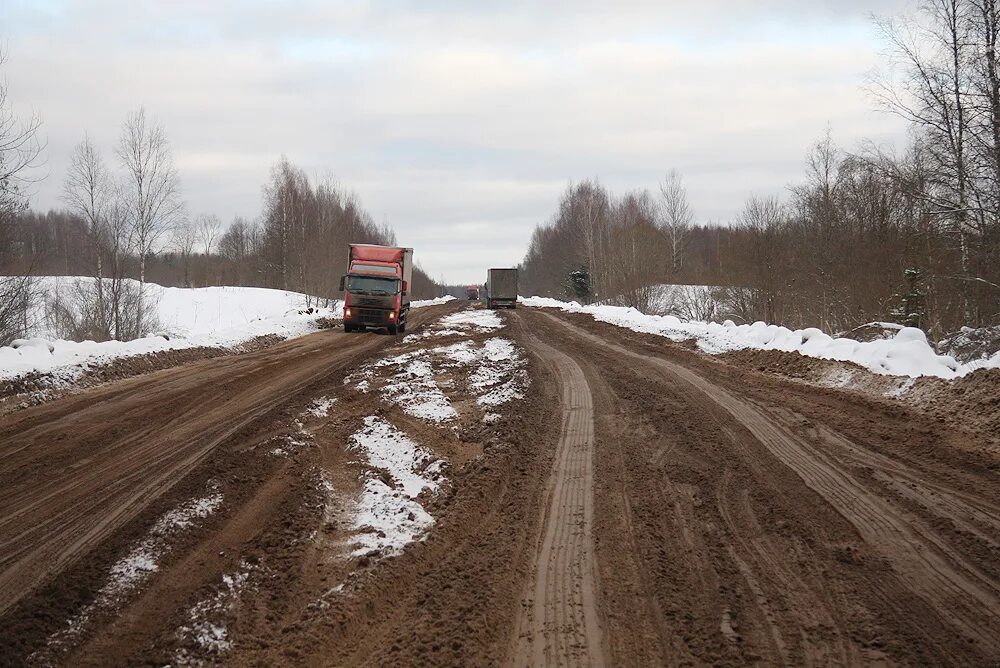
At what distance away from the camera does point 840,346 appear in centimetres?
1323

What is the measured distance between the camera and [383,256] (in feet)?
92.5

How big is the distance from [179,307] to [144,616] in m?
53.3

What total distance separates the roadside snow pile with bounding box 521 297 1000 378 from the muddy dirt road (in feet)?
5.81

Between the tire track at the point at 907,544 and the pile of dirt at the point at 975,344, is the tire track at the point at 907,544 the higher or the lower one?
the lower one

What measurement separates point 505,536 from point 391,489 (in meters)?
1.68

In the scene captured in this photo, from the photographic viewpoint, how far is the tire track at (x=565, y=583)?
330 cm

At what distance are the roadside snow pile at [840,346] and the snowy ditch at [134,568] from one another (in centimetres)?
1058

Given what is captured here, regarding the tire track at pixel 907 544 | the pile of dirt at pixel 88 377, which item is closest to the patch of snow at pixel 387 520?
the tire track at pixel 907 544

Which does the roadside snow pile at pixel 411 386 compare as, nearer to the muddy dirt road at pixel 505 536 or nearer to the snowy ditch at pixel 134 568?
the muddy dirt road at pixel 505 536

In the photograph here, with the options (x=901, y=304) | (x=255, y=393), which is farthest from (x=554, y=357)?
(x=901, y=304)

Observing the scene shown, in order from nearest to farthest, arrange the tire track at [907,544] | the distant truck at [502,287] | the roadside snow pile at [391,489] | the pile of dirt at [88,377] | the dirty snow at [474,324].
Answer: the tire track at [907,544]
the roadside snow pile at [391,489]
the pile of dirt at [88,377]
the dirty snow at [474,324]
the distant truck at [502,287]

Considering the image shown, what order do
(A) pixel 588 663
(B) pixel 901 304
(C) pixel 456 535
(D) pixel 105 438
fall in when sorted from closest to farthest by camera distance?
(A) pixel 588 663, (C) pixel 456 535, (D) pixel 105 438, (B) pixel 901 304

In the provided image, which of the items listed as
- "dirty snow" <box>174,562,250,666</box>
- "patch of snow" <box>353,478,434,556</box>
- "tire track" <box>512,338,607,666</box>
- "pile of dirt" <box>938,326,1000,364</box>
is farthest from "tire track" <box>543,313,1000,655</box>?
"pile of dirt" <box>938,326,1000,364</box>

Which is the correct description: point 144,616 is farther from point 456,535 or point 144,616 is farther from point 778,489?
point 778,489
